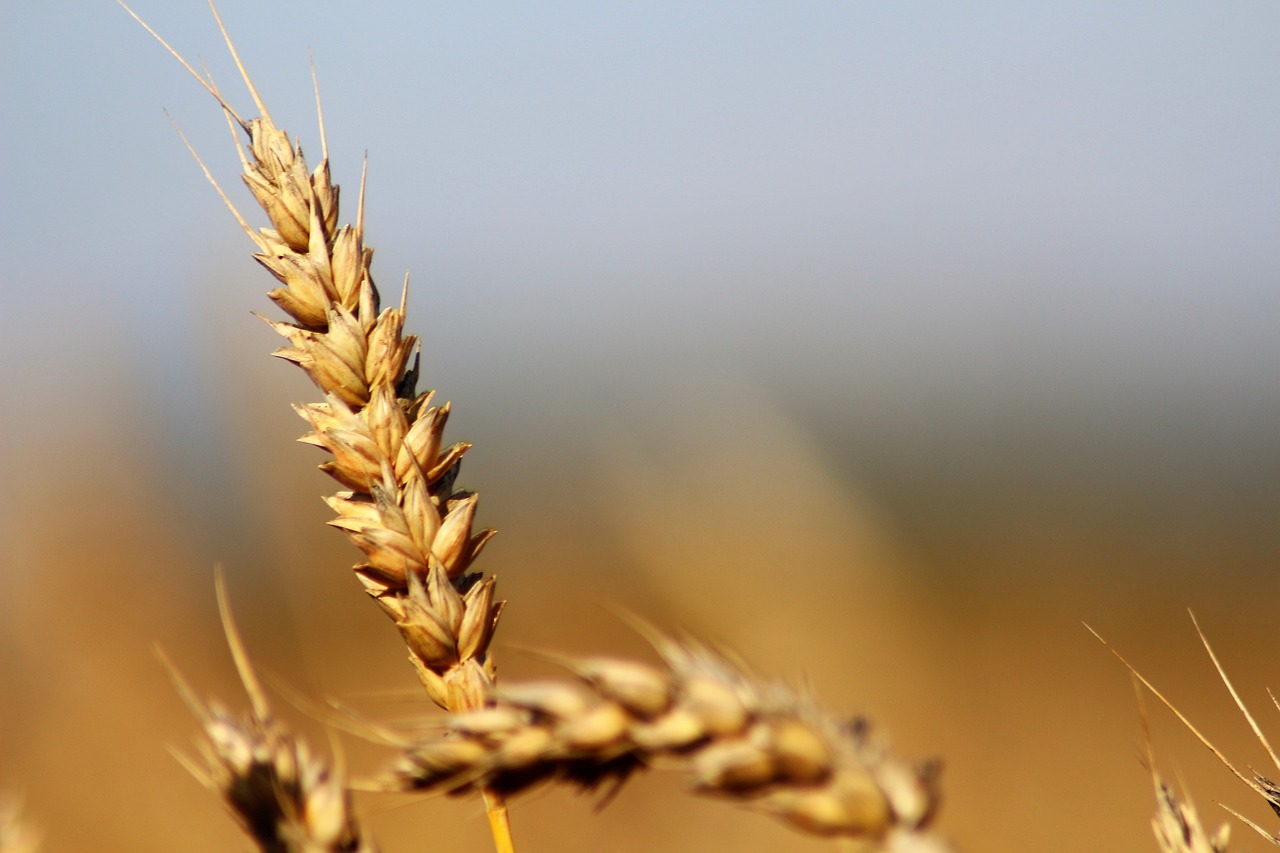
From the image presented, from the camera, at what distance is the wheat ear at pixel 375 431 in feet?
3.81

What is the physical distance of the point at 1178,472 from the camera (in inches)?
544

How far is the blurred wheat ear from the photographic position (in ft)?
2.16

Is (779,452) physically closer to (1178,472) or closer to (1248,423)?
(1178,472)

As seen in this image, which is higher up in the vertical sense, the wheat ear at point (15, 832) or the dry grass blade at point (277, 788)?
the dry grass blade at point (277, 788)

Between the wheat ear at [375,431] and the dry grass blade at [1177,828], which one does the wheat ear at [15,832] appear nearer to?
the wheat ear at [375,431]

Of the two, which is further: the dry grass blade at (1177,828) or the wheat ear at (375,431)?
the wheat ear at (375,431)

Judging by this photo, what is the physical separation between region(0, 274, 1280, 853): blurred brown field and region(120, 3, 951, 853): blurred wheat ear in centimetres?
245

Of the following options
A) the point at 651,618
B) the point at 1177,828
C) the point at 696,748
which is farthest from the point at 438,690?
the point at 651,618

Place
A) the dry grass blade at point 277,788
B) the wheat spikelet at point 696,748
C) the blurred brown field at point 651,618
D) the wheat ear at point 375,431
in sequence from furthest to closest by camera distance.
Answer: the blurred brown field at point 651,618, the wheat ear at point 375,431, the dry grass blade at point 277,788, the wheat spikelet at point 696,748

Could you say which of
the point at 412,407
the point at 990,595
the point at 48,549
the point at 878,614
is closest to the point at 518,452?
the point at 990,595

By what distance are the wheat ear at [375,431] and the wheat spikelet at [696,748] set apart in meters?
0.40

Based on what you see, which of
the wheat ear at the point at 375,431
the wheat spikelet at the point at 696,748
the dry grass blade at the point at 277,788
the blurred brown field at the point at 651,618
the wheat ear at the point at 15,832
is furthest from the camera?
the blurred brown field at the point at 651,618

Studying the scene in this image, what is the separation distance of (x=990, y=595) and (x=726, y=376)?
5.06 meters

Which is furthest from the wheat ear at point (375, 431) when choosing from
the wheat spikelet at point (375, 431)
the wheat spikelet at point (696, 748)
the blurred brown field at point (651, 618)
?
the blurred brown field at point (651, 618)
